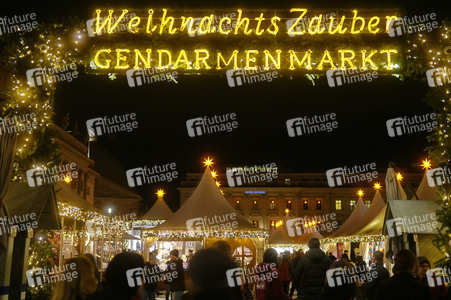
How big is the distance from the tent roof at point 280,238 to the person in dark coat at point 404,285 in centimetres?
2978

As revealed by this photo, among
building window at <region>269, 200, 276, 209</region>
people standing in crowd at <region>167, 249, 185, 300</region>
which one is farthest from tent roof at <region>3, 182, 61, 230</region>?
building window at <region>269, 200, 276, 209</region>

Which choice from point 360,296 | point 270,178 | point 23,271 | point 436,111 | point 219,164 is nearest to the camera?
point 23,271

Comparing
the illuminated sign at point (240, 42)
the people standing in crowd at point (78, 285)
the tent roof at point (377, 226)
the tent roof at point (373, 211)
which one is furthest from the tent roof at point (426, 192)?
the people standing in crowd at point (78, 285)

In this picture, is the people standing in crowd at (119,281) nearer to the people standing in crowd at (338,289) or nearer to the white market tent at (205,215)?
the people standing in crowd at (338,289)

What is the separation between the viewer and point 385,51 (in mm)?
10664

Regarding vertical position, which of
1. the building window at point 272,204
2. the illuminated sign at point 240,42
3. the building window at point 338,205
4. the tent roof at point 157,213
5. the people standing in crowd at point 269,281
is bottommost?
the people standing in crowd at point 269,281

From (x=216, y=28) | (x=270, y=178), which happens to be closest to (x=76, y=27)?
(x=216, y=28)

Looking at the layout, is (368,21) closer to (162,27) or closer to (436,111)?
(436,111)

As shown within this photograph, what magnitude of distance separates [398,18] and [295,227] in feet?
92.9

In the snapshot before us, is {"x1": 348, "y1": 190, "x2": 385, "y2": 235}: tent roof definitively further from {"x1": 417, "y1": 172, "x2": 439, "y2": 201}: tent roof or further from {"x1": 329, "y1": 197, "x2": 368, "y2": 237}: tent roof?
{"x1": 417, "y1": 172, "x2": 439, "y2": 201}: tent roof

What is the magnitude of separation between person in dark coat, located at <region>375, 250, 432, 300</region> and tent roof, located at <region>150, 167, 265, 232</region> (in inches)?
413

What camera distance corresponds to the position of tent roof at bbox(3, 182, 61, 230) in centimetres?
857

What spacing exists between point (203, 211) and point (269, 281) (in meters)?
9.34

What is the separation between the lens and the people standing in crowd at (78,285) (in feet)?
13.0
